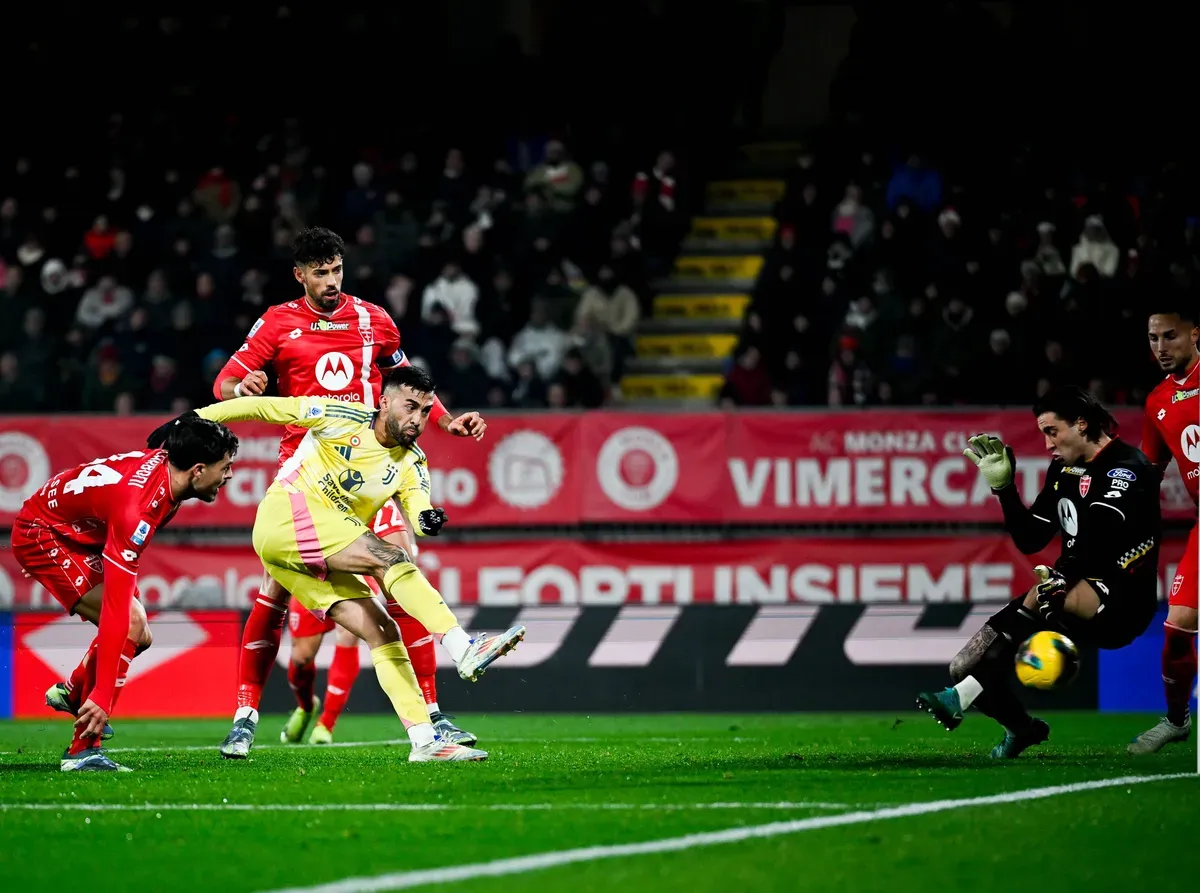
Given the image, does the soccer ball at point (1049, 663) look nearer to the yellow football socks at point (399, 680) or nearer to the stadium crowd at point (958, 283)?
the yellow football socks at point (399, 680)

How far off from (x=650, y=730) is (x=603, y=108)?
12001 mm

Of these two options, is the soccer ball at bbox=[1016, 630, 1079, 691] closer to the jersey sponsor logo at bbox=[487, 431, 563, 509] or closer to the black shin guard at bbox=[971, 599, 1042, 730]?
the black shin guard at bbox=[971, 599, 1042, 730]

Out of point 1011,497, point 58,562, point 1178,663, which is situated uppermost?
point 1011,497

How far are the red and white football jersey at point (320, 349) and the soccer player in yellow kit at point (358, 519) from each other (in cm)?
89

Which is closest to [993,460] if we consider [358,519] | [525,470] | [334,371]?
[358,519]

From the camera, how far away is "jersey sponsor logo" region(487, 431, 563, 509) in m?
17.2

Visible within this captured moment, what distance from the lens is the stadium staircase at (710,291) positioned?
67.2 ft

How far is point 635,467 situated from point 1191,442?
737 centimetres

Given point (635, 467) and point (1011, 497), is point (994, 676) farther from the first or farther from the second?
point (635, 467)

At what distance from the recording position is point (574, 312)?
19.8m

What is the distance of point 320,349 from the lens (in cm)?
1015

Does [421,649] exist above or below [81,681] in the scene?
above

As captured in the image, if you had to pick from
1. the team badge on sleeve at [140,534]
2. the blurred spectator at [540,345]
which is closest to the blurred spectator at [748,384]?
the blurred spectator at [540,345]

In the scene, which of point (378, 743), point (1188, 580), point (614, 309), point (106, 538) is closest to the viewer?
point (106, 538)
